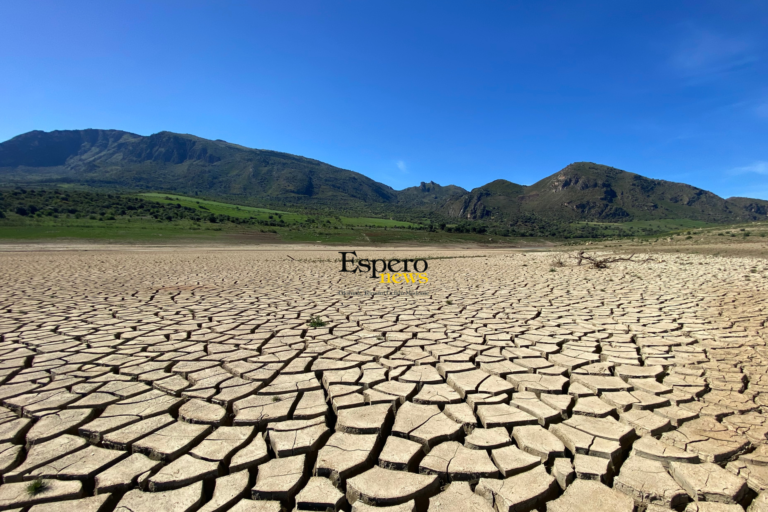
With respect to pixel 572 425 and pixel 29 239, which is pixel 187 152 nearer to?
pixel 29 239

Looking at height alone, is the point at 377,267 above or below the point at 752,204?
below

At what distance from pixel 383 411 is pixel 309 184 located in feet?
477

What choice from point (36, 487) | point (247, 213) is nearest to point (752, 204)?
point (247, 213)

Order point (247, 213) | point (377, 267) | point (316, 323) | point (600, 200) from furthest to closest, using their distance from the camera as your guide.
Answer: point (600, 200) → point (247, 213) → point (377, 267) → point (316, 323)

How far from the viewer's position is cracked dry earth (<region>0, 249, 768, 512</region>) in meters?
1.76

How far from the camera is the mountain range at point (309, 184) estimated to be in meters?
95.1

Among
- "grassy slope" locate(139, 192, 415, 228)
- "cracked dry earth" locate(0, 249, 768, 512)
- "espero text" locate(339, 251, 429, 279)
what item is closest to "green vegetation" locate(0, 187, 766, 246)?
"grassy slope" locate(139, 192, 415, 228)

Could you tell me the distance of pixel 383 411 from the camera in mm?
2512

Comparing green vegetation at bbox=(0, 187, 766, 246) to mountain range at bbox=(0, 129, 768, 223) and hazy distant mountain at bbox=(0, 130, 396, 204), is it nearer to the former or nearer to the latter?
mountain range at bbox=(0, 129, 768, 223)

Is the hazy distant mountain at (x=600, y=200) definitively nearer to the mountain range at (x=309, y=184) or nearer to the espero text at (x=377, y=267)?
the mountain range at (x=309, y=184)

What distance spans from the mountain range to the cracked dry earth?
90814 mm

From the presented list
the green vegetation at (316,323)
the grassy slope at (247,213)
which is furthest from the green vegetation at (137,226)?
the green vegetation at (316,323)

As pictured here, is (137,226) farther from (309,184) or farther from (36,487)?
(309,184)

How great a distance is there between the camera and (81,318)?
5074 mm
